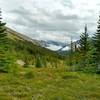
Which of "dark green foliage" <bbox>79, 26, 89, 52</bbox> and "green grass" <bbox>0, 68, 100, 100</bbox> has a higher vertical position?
"dark green foliage" <bbox>79, 26, 89, 52</bbox>

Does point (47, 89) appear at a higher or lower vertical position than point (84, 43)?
lower

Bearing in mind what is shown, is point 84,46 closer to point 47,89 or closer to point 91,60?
point 91,60

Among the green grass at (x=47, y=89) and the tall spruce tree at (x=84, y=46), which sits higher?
the tall spruce tree at (x=84, y=46)

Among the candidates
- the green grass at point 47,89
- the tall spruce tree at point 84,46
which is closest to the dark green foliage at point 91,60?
the tall spruce tree at point 84,46

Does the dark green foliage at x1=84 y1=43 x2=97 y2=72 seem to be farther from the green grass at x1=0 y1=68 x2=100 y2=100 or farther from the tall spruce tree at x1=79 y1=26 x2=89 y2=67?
the green grass at x1=0 y1=68 x2=100 y2=100

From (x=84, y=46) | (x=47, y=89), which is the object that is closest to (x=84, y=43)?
(x=84, y=46)

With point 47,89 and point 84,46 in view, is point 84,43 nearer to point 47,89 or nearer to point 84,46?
point 84,46

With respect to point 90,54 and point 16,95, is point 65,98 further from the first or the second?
point 90,54

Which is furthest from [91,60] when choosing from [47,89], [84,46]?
[47,89]

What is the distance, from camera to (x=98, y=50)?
73312 mm

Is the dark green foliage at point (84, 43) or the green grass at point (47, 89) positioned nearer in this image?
the green grass at point (47, 89)

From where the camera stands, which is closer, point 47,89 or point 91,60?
point 47,89

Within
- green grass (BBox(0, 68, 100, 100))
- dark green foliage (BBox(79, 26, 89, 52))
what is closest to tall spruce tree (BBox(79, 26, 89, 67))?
dark green foliage (BBox(79, 26, 89, 52))

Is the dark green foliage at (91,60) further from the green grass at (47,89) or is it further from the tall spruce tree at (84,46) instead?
the green grass at (47,89)
